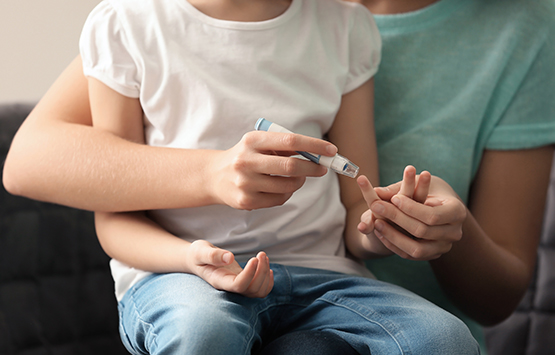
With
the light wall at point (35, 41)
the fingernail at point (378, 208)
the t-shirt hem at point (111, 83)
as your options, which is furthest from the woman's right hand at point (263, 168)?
the light wall at point (35, 41)

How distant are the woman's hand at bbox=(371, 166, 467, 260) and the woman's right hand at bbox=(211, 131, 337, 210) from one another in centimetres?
13

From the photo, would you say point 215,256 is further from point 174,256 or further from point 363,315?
point 363,315

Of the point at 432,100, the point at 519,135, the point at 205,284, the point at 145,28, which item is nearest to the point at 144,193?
the point at 205,284

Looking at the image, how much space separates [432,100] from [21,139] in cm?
83

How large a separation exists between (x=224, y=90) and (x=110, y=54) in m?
0.21

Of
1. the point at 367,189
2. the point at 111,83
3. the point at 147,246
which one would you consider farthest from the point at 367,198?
the point at 111,83

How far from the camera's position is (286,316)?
849 mm

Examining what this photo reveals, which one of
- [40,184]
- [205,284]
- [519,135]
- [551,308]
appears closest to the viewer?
[205,284]

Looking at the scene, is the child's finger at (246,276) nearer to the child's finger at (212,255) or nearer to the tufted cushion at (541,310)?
the child's finger at (212,255)

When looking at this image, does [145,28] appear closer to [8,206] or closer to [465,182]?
[8,206]

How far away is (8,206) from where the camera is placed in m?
1.10

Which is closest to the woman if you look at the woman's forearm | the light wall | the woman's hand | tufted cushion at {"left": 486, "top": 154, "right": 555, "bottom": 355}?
the woman's forearm

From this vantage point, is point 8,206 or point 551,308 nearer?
point 8,206

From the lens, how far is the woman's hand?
74 cm
